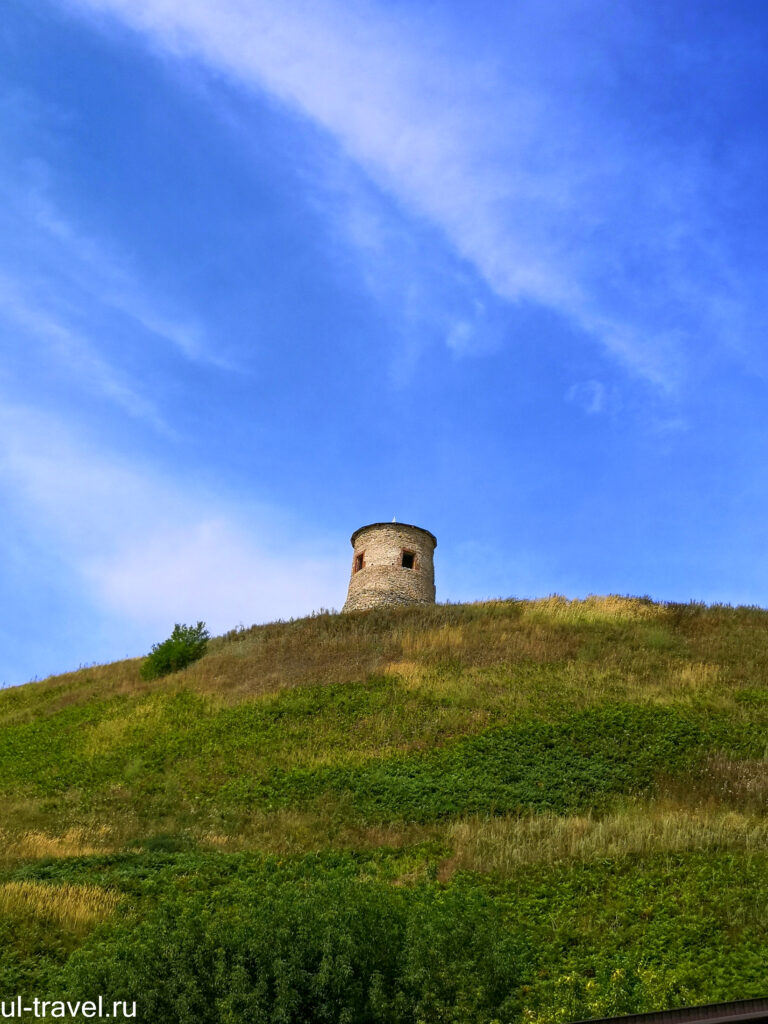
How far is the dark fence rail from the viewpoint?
4.39 metres

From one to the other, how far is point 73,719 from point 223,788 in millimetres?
10305

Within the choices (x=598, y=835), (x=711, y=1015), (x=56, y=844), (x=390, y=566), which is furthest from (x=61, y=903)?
(x=390, y=566)

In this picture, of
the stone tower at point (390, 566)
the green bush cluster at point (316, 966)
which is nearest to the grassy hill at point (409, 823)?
the green bush cluster at point (316, 966)

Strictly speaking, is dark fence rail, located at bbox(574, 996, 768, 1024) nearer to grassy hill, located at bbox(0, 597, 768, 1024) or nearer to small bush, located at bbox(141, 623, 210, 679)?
grassy hill, located at bbox(0, 597, 768, 1024)

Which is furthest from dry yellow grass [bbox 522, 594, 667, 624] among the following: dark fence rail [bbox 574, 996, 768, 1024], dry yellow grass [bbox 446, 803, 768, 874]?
dark fence rail [bbox 574, 996, 768, 1024]

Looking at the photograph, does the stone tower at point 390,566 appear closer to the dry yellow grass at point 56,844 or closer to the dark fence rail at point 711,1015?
the dry yellow grass at point 56,844

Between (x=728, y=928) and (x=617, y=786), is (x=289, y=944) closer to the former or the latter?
(x=728, y=928)

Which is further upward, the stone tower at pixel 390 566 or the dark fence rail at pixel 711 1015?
the stone tower at pixel 390 566

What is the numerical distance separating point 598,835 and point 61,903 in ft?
25.2

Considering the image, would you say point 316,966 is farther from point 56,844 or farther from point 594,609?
point 594,609

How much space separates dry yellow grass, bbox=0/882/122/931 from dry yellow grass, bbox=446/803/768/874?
4.87 m

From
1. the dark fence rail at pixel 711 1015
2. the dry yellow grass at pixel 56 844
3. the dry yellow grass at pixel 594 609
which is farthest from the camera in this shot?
the dry yellow grass at pixel 594 609

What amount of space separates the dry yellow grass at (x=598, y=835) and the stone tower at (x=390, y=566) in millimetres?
21940

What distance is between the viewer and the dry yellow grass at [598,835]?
11.2 meters
